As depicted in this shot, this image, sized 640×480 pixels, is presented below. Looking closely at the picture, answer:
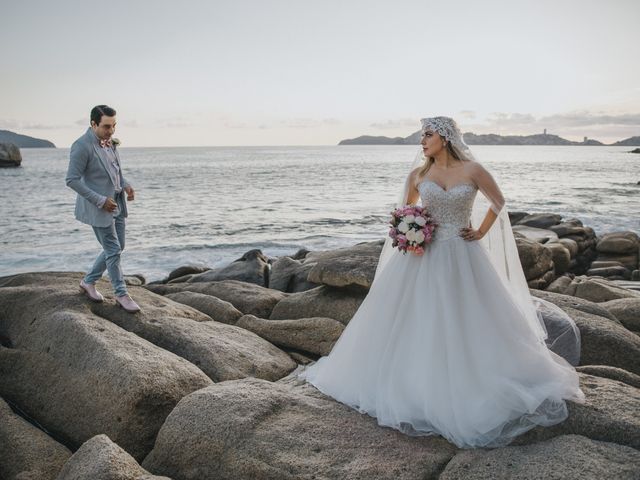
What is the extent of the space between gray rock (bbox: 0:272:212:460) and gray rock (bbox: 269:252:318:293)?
5.90 meters

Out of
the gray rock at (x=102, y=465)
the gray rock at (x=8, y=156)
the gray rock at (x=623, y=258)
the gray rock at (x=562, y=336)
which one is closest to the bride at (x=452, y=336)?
the gray rock at (x=562, y=336)

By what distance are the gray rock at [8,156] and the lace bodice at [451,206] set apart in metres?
88.0

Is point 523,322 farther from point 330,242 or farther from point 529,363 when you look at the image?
point 330,242

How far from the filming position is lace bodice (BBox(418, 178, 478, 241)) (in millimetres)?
5227

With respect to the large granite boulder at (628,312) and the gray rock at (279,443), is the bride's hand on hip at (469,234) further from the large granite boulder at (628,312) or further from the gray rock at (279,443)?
the large granite boulder at (628,312)

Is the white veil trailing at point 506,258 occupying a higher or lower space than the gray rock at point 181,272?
higher

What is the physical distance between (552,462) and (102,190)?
19.2ft

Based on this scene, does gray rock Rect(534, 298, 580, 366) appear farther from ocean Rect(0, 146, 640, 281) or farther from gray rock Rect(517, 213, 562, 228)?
gray rock Rect(517, 213, 562, 228)

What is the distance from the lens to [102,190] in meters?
6.83

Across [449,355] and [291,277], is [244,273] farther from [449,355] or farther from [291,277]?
[449,355]

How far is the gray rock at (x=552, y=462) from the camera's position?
3.46 m

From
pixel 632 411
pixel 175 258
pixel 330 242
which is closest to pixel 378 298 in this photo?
pixel 632 411

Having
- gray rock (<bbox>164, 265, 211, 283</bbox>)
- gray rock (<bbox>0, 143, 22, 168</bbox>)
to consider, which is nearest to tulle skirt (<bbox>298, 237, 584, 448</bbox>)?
gray rock (<bbox>164, 265, 211, 283</bbox>)

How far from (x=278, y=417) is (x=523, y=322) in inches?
92.7
